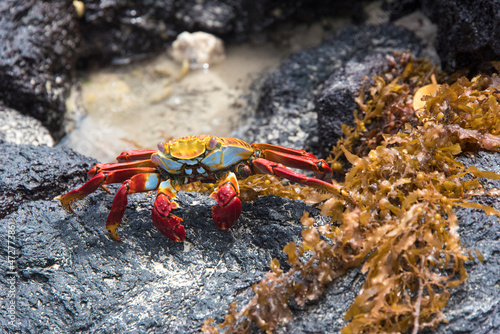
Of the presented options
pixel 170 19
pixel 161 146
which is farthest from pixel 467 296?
pixel 170 19

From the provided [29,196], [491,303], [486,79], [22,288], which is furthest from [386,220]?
[29,196]

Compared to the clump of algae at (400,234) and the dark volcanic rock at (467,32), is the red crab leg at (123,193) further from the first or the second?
the dark volcanic rock at (467,32)

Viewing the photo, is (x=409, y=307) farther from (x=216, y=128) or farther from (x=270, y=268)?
(x=216, y=128)

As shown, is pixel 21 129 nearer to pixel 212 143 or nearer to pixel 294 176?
pixel 212 143

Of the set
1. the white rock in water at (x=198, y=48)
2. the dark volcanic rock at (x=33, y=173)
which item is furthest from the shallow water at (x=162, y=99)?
the dark volcanic rock at (x=33, y=173)

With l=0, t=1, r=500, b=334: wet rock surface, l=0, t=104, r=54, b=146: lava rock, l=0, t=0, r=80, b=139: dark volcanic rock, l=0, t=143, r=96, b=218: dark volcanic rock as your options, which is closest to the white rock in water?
l=0, t=0, r=80, b=139: dark volcanic rock

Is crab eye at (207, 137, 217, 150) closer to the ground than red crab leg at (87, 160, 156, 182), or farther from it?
farther from it

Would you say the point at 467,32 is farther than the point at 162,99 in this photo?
No

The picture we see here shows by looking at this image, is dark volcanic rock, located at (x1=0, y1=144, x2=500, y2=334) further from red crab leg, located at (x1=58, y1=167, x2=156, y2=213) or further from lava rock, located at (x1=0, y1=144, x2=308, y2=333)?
red crab leg, located at (x1=58, y1=167, x2=156, y2=213)
